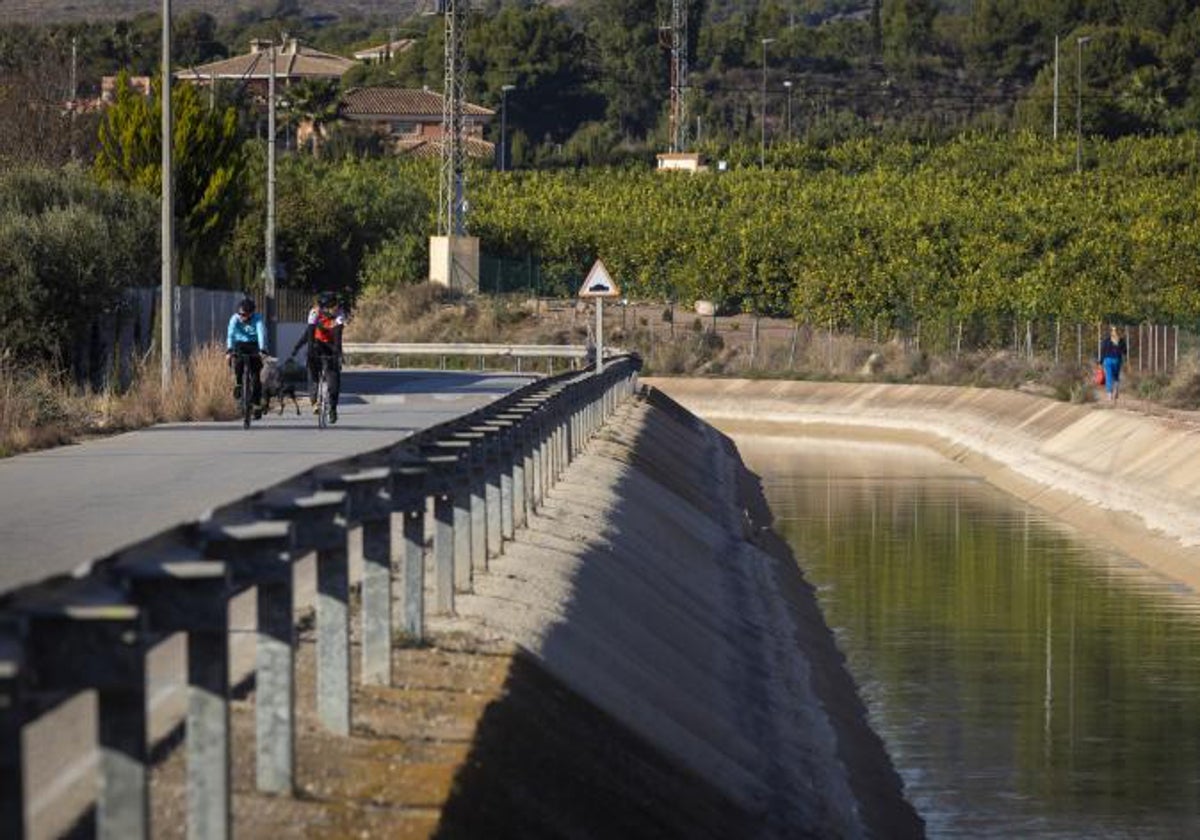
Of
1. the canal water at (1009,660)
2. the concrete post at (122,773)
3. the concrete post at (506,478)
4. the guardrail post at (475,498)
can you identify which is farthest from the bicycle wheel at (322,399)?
the concrete post at (122,773)

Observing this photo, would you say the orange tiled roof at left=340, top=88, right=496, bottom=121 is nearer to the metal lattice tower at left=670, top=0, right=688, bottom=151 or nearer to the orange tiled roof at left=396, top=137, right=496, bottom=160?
the orange tiled roof at left=396, top=137, right=496, bottom=160

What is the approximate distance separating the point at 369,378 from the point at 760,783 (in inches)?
1726

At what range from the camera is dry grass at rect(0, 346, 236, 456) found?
33.2 meters

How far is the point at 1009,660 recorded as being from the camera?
26.5 m

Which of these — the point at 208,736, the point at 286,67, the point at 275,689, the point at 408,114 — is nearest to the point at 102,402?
the point at 275,689

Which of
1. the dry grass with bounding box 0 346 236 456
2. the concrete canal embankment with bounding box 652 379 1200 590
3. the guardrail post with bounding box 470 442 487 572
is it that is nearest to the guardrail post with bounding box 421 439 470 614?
the guardrail post with bounding box 470 442 487 572

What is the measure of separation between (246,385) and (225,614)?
27.7m

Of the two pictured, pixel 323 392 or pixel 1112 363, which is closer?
pixel 323 392

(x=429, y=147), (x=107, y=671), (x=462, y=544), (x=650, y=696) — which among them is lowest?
(x=650, y=696)

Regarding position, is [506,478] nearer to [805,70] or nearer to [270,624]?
[270,624]

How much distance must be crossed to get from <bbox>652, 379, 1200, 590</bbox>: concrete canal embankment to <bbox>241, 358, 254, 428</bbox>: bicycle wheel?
500 inches

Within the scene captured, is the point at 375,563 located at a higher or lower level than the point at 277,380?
lower

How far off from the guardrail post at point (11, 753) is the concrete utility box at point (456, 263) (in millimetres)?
78293

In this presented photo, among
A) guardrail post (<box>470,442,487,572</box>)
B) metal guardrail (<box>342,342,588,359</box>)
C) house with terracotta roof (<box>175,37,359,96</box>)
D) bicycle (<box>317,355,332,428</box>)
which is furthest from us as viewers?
house with terracotta roof (<box>175,37,359,96</box>)
